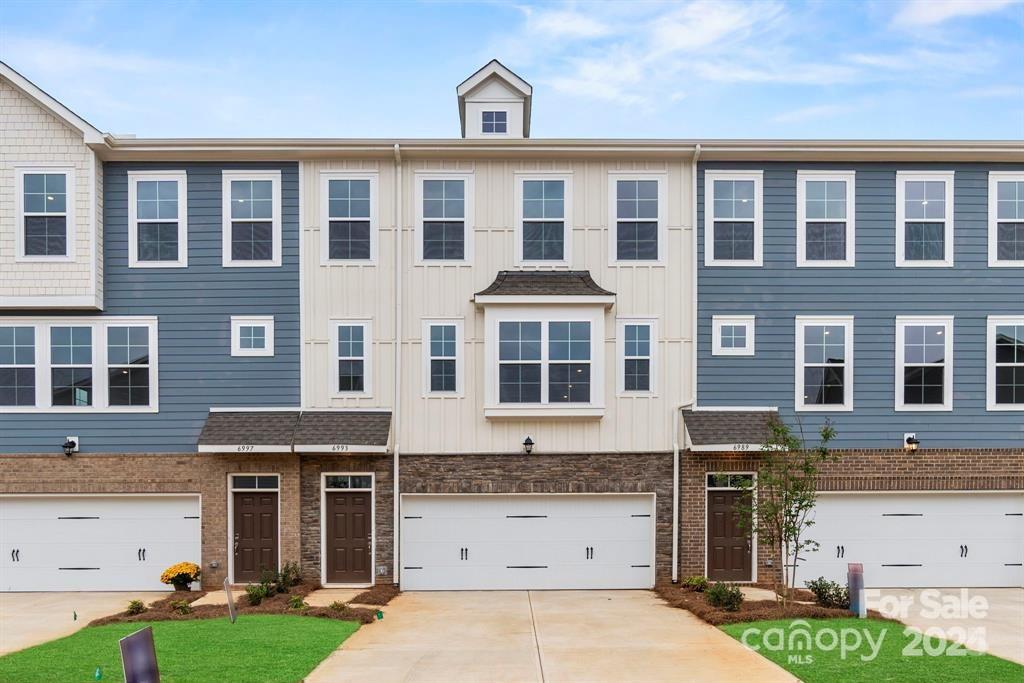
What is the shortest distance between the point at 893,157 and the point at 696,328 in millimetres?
5310

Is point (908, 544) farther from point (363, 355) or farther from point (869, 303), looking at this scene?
point (363, 355)

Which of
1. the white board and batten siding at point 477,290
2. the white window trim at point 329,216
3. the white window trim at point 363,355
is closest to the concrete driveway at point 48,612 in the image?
the white board and batten siding at point 477,290

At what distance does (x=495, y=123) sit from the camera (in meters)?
15.4

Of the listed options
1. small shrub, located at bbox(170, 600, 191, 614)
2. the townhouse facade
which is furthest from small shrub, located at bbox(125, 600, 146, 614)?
the townhouse facade

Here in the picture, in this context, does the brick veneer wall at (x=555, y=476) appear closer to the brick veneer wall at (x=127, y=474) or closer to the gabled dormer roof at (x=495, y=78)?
the brick veneer wall at (x=127, y=474)

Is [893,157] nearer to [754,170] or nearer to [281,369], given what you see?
[754,170]

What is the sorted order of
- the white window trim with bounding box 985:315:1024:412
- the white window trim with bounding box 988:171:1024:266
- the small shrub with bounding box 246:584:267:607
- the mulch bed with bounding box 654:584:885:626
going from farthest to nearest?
the white window trim with bounding box 988:171:1024:266, the white window trim with bounding box 985:315:1024:412, the small shrub with bounding box 246:584:267:607, the mulch bed with bounding box 654:584:885:626

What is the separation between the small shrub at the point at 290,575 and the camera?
44.4 feet

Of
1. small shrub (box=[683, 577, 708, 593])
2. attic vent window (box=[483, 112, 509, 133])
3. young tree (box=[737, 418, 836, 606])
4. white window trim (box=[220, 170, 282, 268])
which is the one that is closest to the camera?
young tree (box=[737, 418, 836, 606])

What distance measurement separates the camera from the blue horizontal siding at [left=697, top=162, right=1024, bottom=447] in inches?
574

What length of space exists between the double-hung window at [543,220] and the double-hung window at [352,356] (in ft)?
11.6

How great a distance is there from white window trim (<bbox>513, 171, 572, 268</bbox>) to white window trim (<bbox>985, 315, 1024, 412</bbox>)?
8717mm

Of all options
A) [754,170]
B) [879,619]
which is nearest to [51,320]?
[754,170]

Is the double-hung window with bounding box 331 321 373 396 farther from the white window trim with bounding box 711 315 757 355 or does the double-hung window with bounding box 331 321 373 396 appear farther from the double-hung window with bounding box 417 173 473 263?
the white window trim with bounding box 711 315 757 355
